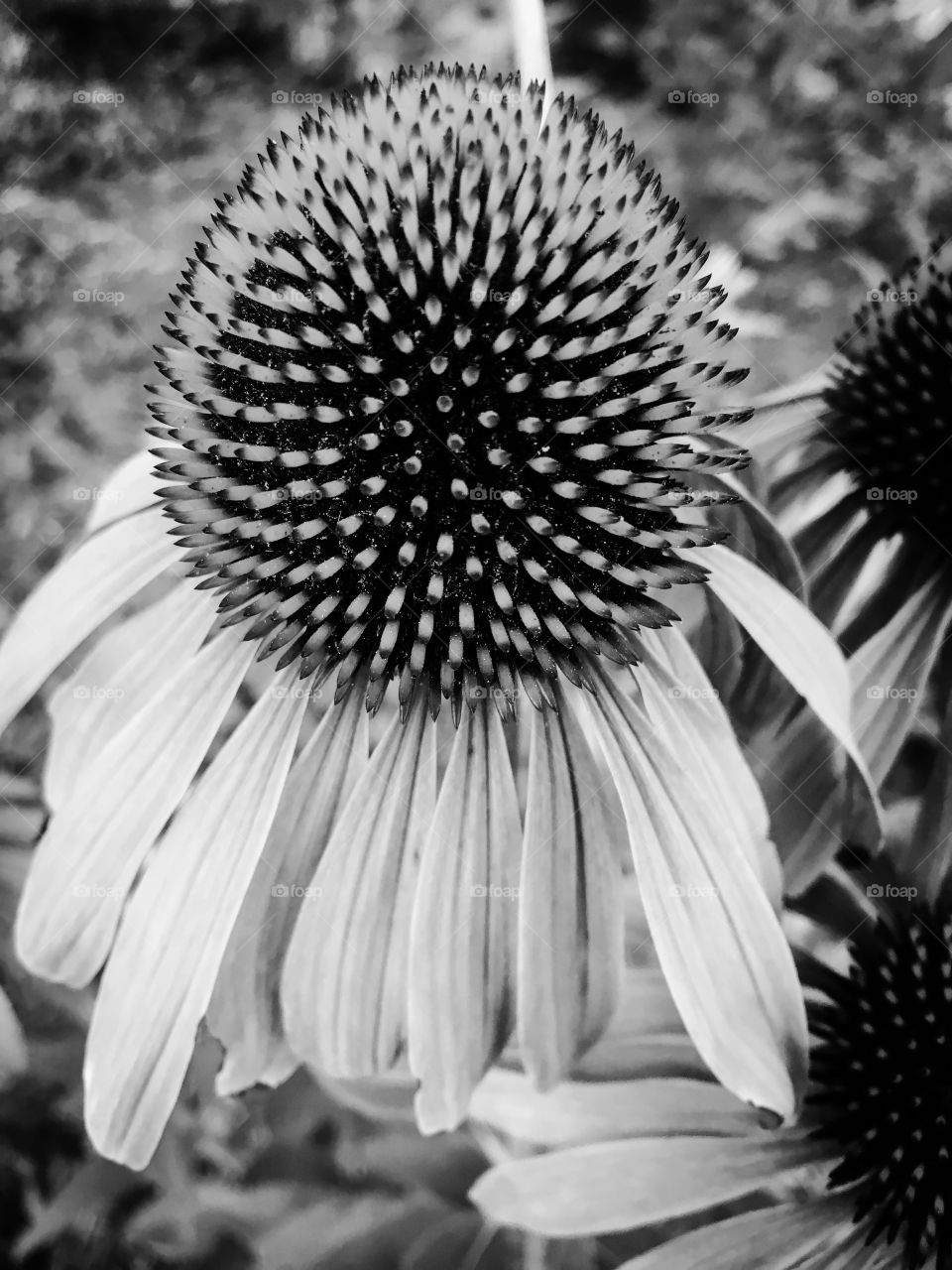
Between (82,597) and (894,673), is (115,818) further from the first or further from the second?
(894,673)


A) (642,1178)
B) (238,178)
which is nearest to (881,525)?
(642,1178)

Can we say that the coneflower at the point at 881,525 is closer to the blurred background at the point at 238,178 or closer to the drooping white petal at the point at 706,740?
the drooping white petal at the point at 706,740

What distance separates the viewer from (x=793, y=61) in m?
0.88


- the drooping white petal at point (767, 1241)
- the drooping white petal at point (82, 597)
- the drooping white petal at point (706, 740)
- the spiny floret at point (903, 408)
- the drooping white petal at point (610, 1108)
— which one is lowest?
the drooping white petal at point (767, 1241)

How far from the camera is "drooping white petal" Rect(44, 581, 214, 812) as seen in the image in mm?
572

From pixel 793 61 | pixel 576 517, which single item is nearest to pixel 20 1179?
pixel 576 517

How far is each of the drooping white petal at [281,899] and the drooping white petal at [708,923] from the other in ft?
0.48

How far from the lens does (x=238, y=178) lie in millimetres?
880

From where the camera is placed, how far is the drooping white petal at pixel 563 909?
0.51 metres

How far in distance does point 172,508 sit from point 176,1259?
53 centimetres

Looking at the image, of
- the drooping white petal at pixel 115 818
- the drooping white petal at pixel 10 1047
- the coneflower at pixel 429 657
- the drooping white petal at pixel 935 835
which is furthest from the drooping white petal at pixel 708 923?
the drooping white petal at pixel 10 1047

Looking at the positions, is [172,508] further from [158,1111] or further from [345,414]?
[158,1111]

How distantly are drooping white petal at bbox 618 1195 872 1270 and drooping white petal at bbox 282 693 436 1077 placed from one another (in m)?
0.19

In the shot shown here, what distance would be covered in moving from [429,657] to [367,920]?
0.15 m
